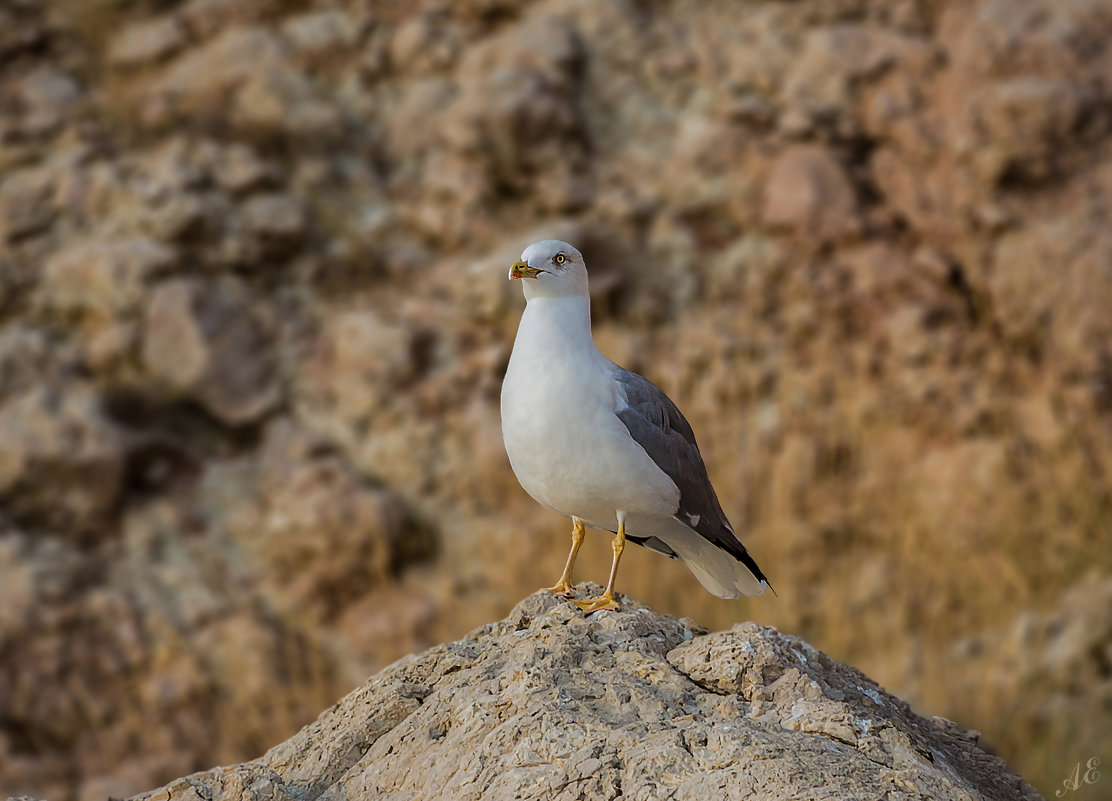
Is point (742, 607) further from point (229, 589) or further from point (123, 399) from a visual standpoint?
point (123, 399)

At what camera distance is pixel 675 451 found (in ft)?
11.2

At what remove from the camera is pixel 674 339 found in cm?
688

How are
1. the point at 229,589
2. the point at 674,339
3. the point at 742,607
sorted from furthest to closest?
the point at 674,339, the point at 229,589, the point at 742,607

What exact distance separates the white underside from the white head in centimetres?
3

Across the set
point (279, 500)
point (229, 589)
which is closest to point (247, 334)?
point (279, 500)

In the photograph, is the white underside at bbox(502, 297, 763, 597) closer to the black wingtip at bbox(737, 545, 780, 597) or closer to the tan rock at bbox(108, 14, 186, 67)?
the black wingtip at bbox(737, 545, 780, 597)

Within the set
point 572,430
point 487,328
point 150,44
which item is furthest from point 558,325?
point 150,44

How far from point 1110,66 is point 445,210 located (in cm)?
377

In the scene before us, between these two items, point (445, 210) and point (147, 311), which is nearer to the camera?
point (147, 311)

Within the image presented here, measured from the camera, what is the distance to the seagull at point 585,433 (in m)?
3.16

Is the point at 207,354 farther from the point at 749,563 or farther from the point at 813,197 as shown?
the point at 749,563

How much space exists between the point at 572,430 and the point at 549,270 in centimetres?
49

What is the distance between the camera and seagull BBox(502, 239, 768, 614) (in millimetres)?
3156
